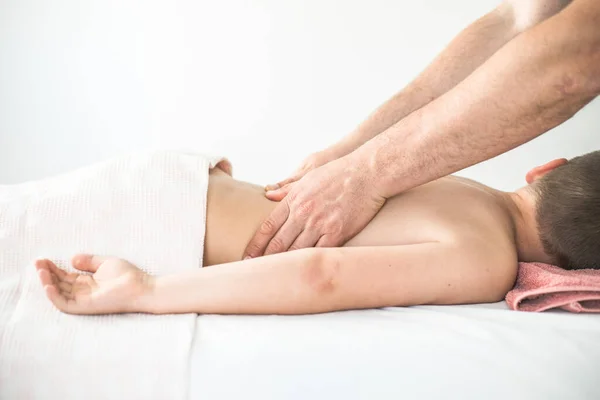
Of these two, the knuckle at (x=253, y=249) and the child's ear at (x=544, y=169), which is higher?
the child's ear at (x=544, y=169)

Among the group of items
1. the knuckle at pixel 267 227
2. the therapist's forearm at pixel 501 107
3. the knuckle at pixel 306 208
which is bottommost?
the knuckle at pixel 267 227

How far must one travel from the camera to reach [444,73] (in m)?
1.65

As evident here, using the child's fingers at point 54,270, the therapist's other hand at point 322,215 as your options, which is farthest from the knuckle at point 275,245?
the child's fingers at point 54,270

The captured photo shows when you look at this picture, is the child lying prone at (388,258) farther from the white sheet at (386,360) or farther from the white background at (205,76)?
the white background at (205,76)

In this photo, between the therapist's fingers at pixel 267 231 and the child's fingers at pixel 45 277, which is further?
the therapist's fingers at pixel 267 231

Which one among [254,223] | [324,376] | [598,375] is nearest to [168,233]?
[254,223]

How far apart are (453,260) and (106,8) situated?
188cm

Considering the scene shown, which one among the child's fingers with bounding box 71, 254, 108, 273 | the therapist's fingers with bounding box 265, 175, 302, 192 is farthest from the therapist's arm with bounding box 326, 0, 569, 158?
the child's fingers with bounding box 71, 254, 108, 273

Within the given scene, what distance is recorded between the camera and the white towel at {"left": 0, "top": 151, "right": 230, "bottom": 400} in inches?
33.3

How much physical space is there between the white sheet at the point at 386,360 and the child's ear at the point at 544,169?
1.45ft

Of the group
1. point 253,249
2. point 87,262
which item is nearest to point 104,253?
point 87,262

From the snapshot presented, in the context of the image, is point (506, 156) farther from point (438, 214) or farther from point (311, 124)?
point (438, 214)

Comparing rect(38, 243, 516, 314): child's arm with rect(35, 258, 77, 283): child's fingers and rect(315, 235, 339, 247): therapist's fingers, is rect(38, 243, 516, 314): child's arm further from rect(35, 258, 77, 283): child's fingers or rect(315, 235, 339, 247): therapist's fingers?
rect(315, 235, 339, 247): therapist's fingers

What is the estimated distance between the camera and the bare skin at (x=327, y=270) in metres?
0.98
